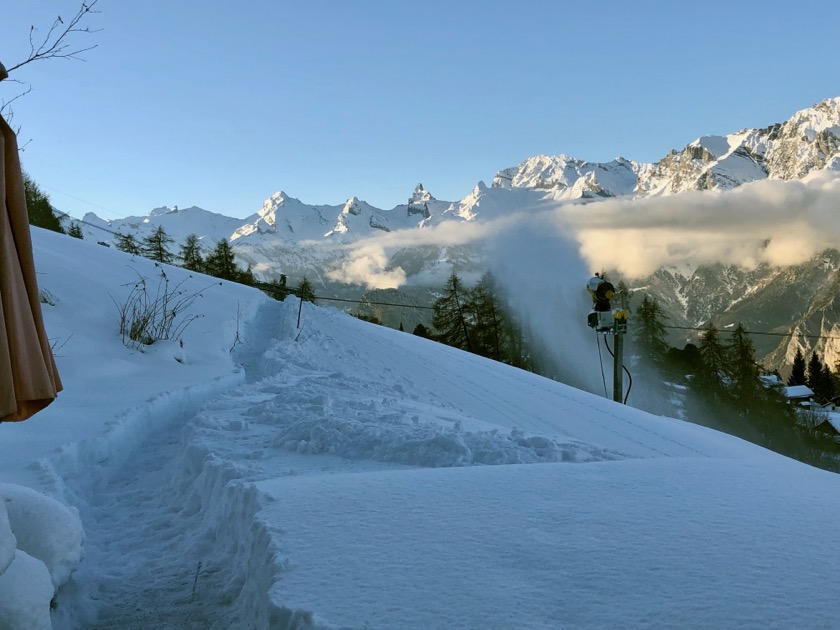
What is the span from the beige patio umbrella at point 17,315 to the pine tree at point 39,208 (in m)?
27.2

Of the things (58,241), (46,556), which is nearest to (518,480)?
(46,556)

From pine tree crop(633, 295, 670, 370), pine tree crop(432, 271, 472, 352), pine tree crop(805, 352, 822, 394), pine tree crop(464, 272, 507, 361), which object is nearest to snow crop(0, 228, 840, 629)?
pine tree crop(432, 271, 472, 352)

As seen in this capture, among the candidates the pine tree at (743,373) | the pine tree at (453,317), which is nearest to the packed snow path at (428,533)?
the pine tree at (453,317)

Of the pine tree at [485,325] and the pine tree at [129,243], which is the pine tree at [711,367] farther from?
the pine tree at [129,243]

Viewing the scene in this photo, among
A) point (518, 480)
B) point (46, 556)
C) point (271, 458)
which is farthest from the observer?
point (271, 458)

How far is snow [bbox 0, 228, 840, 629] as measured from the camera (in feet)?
6.38

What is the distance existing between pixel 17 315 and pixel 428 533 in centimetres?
174

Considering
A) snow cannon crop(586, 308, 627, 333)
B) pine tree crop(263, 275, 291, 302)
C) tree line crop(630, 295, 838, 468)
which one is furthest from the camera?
tree line crop(630, 295, 838, 468)

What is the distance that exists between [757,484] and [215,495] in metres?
3.13

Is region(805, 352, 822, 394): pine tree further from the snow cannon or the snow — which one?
the snow

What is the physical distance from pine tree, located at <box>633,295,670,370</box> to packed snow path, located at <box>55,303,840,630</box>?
3831cm

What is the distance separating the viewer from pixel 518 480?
3234 mm

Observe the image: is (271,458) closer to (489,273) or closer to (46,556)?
(46,556)

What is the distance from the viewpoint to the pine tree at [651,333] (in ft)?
133
